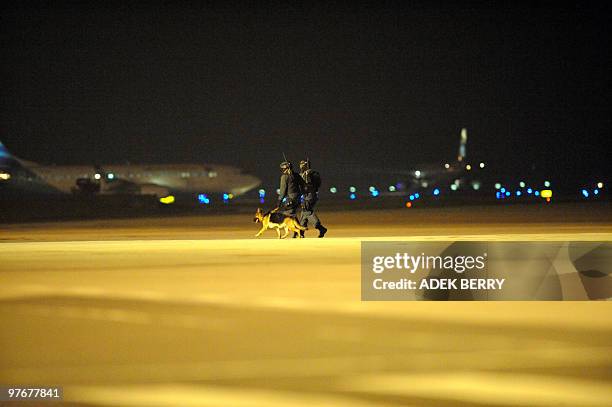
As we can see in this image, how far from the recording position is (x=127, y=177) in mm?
71812

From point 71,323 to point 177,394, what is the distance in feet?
13.0

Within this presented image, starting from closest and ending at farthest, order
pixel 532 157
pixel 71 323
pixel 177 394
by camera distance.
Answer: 1. pixel 177 394
2. pixel 71 323
3. pixel 532 157

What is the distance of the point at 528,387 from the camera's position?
755cm

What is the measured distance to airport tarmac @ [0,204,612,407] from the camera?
7500 millimetres

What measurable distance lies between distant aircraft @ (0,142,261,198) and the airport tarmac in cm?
5307

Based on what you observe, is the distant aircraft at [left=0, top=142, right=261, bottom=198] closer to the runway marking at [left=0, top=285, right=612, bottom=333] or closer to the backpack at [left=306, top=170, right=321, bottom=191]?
the backpack at [left=306, top=170, right=321, bottom=191]

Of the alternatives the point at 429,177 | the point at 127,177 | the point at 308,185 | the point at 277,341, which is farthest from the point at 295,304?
the point at 429,177

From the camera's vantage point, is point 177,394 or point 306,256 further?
point 306,256

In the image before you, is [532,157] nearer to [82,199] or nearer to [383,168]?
[383,168]

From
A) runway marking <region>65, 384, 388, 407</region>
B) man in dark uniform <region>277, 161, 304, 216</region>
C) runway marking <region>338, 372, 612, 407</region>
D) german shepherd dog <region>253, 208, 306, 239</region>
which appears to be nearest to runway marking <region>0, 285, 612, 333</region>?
runway marking <region>338, 372, 612, 407</region>

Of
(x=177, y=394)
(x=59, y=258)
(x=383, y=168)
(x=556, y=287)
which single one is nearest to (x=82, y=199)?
(x=59, y=258)

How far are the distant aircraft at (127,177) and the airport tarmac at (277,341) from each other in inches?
2090

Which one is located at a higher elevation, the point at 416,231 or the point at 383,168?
the point at 383,168

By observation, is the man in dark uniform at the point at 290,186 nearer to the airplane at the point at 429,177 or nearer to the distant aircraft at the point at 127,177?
the distant aircraft at the point at 127,177
